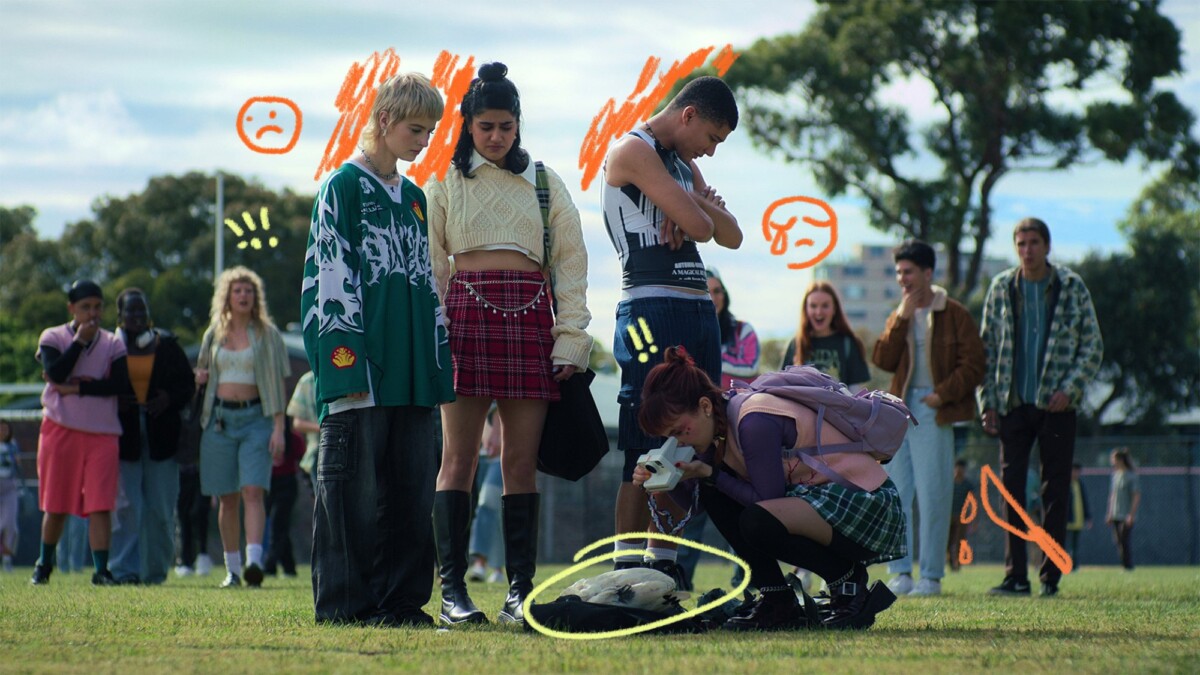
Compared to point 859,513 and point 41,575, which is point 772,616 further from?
point 41,575

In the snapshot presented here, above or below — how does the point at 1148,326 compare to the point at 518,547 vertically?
above

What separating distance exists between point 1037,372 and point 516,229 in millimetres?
4430

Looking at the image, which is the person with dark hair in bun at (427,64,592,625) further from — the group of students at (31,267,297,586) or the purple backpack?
the group of students at (31,267,297,586)

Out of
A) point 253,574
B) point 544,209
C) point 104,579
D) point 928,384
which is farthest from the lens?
point 104,579

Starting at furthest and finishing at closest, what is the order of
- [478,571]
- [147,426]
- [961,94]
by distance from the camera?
[961,94] → [478,571] → [147,426]

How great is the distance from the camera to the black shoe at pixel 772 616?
211 inches

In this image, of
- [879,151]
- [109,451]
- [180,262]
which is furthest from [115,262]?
[109,451]

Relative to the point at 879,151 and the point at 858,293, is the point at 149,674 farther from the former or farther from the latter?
the point at 858,293

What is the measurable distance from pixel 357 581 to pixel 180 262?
36.4 meters

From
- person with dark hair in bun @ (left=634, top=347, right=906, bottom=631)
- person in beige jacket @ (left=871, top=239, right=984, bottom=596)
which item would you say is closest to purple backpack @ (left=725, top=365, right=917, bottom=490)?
person with dark hair in bun @ (left=634, top=347, right=906, bottom=631)

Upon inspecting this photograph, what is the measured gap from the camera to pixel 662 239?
5.95 m

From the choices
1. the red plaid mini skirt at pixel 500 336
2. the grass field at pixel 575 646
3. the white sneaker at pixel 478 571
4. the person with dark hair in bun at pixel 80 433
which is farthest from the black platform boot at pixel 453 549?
the white sneaker at pixel 478 571

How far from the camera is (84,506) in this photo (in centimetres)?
1011

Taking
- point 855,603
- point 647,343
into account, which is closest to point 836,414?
point 855,603
